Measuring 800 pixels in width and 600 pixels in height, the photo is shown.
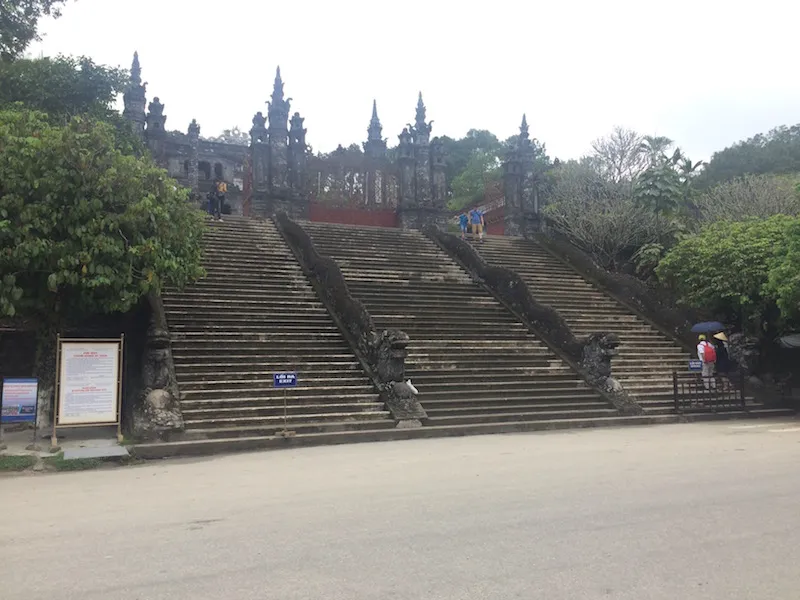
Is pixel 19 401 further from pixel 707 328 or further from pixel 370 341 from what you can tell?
pixel 707 328

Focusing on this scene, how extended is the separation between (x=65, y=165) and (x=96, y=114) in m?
13.1

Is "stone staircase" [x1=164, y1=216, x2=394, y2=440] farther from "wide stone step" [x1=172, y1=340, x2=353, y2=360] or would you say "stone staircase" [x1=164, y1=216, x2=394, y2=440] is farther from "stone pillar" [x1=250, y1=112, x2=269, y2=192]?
"stone pillar" [x1=250, y1=112, x2=269, y2=192]

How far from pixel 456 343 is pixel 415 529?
31.7ft

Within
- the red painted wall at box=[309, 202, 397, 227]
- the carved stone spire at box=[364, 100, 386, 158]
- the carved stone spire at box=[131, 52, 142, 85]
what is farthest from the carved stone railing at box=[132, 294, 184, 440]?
the carved stone spire at box=[364, 100, 386, 158]

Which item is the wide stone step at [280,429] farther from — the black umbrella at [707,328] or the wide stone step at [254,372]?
the black umbrella at [707,328]

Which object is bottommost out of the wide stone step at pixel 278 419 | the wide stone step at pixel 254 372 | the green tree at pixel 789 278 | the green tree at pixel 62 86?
the wide stone step at pixel 278 419

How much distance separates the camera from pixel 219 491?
677 centimetres

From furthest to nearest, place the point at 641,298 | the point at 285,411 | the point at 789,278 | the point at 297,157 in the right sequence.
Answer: the point at 297,157 → the point at 641,298 → the point at 789,278 → the point at 285,411

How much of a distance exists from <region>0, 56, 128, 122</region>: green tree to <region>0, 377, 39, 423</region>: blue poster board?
12.8 m

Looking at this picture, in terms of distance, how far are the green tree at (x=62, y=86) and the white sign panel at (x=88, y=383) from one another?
12787 millimetres

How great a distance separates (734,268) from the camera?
51.1 ft

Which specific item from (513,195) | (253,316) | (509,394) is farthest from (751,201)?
(253,316)

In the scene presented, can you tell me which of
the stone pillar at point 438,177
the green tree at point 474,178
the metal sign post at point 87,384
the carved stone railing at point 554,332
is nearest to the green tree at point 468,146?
the green tree at point 474,178

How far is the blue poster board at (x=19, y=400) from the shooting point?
30.3ft
